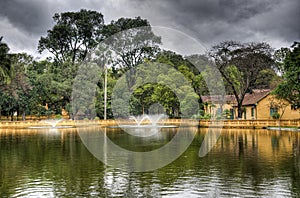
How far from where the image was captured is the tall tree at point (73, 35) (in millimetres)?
56562

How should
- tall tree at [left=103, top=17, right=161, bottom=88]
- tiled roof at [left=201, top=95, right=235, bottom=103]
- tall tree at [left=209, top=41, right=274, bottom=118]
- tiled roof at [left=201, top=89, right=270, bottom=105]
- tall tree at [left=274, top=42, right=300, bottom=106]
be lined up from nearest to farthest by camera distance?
1. tall tree at [left=274, top=42, right=300, bottom=106]
2. tall tree at [left=209, top=41, right=274, bottom=118]
3. tiled roof at [left=201, top=89, right=270, bottom=105]
4. tiled roof at [left=201, top=95, right=235, bottom=103]
5. tall tree at [left=103, top=17, right=161, bottom=88]

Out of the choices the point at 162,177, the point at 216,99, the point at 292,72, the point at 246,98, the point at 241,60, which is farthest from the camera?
the point at 216,99

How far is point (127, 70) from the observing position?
177 feet

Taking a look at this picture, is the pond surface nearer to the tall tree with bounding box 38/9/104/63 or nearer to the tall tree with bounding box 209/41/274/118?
the tall tree with bounding box 209/41/274/118

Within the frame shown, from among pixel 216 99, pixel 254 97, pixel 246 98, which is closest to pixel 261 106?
pixel 254 97

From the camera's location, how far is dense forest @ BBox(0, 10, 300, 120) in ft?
130

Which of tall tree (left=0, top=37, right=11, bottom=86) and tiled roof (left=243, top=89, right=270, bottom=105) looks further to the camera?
tiled roof (left=243, top=89, right=270, bottom=105)

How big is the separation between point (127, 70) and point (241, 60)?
62.3 ft

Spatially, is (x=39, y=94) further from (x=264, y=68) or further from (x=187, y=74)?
(x=264, y=68)

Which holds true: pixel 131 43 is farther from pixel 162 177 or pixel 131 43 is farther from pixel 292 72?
pixel 162 177

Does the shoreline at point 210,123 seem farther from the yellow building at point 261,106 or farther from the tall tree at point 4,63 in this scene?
the tall tree at point 4,63

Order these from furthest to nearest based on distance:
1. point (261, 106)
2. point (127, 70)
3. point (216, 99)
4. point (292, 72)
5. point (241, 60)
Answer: point (127, 70)
point (216, 99)
point (261, 106)
point (241, 60)
point (292, 72)

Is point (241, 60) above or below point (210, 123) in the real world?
above

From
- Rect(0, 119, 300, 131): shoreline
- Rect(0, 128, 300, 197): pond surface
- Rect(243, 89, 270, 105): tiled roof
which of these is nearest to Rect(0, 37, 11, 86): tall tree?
Rect(0, 119, 300, 131): shoreline
